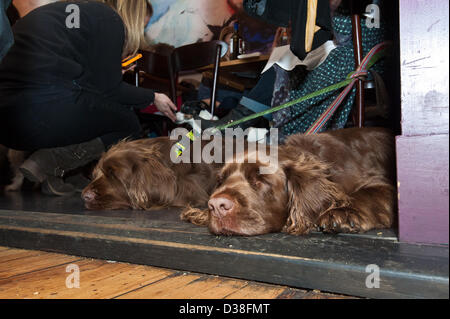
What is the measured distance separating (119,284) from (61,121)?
1963 millimetres

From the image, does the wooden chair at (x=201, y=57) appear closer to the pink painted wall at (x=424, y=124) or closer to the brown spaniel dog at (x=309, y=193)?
the brown spaniel dog at (x=309, y=193)

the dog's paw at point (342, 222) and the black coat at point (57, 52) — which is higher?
the black coat at point (57, 52)

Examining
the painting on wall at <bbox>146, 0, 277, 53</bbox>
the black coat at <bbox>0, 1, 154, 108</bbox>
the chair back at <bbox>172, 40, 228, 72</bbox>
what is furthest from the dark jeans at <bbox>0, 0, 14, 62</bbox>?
the painting on wall at <bbox>146, 0, 277, 53</bbox>

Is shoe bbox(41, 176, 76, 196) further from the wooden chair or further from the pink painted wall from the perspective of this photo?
the pink painted wall

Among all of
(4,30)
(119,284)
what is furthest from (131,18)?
(119,284)

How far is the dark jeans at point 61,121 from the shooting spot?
2750 mm

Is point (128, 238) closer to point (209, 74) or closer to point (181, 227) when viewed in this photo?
point (181, 227)

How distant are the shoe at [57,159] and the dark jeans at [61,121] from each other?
70 mm

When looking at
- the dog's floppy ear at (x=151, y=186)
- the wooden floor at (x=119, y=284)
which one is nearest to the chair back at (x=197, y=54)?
the dog's floppy ear at (x=151, y=186)

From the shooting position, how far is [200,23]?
23.2 feet

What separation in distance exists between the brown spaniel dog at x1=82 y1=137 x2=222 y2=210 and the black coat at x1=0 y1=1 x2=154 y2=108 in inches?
28.3

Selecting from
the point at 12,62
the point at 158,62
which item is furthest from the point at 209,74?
the point at 12,62

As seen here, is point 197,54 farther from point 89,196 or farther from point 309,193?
point 309,193
